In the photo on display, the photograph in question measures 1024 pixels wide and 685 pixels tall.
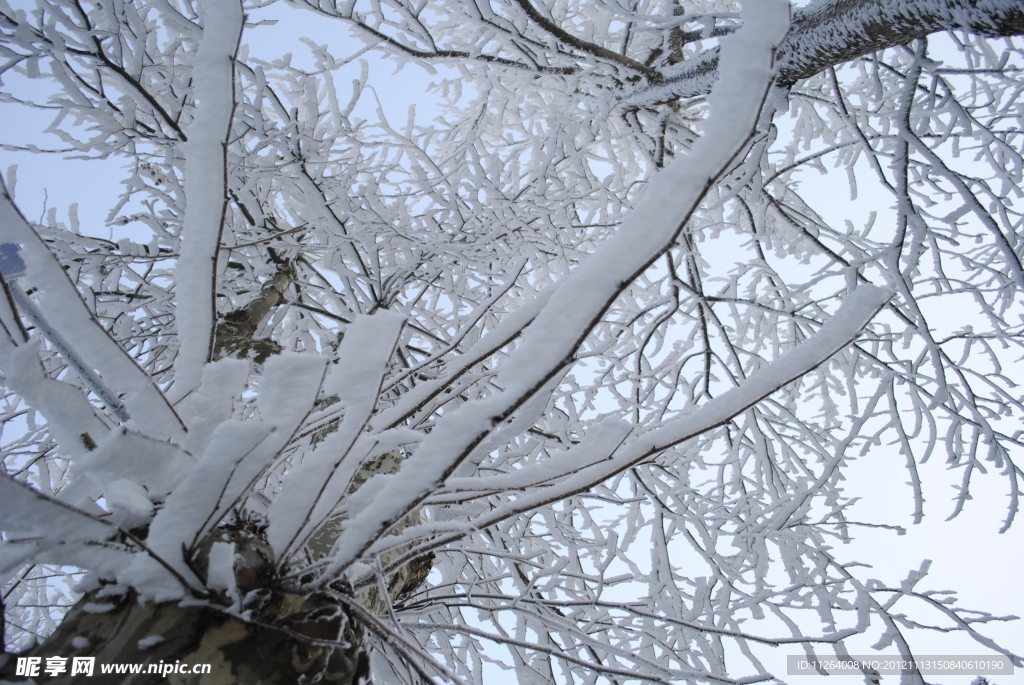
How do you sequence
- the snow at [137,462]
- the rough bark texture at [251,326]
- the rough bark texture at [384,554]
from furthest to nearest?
the rough bark texture at [251,326]
the rough bark texture at [384,554]
the snow at [137,462]

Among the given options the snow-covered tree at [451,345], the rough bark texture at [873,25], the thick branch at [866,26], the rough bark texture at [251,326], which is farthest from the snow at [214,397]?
the thick branch at [866,26]

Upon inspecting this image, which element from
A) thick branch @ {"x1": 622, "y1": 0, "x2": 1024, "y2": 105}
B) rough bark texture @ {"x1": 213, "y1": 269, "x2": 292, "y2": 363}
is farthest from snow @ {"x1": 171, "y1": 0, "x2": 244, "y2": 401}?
thick branch @ {"x1": 622, "y1": 0, "x2": 1024, "y2": 105}

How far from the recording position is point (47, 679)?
613 millimetres

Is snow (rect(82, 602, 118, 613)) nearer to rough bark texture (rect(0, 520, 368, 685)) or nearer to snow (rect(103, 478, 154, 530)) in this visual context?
rough bark texture (rect(0, 520, 368, 685))

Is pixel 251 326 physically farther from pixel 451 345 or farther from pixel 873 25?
pixel 873 25

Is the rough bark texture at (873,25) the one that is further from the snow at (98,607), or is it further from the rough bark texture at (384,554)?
the snow at (98,607)

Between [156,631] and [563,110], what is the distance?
11.9 ft

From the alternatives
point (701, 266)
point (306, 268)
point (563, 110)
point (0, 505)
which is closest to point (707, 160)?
point (0, 505)

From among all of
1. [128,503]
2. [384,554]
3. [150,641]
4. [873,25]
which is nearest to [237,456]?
[128,503]

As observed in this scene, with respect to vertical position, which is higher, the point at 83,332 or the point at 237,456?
the point at 83,332

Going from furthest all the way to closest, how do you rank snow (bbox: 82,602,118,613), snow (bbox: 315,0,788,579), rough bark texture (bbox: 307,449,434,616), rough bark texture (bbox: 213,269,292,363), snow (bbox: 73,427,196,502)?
rough bark texture (bbox: 213,269,292,363) < rough bark texture (bbox: 307,449,434,616) < snow (bbox: 82,602,118,613) < snow (bbox: 73,427,196,502) < snow (bbox: 315,0,788,579)

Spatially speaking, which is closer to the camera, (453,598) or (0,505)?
(0,505)

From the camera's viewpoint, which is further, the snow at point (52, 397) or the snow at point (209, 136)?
the snow at point (209, 136)

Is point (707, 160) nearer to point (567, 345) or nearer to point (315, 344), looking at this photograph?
point (567, 345)
